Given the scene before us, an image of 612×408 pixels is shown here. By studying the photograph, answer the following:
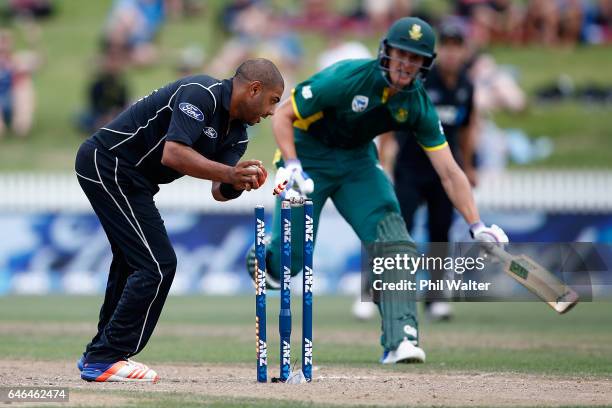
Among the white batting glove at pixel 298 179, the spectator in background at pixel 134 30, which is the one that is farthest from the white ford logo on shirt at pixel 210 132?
the spectator in background at pixel 134 30

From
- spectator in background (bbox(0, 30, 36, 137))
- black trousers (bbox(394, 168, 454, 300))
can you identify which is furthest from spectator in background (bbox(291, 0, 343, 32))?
black trousers (bbox(394, 168, 454, 300))

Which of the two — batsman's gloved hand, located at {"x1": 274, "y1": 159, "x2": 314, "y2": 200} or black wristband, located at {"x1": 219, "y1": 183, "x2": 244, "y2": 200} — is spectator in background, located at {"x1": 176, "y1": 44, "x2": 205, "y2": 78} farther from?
black wristband, located at {"x1": 219, "y1": 183, "x2": 244, "y2": 200}

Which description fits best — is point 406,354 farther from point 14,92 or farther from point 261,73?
point 14,92

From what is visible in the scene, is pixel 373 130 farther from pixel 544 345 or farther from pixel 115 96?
pixel 115 96

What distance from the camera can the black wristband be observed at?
295 inches

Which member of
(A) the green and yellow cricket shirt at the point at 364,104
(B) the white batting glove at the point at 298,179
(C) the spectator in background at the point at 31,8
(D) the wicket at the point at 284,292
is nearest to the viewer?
(D) the wicket at the point at 284,292

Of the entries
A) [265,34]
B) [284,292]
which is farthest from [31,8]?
[284,292]

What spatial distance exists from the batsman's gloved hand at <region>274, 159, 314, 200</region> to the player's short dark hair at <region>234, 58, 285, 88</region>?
4.33 ft

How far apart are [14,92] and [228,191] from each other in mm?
16945

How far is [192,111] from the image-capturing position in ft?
22.6

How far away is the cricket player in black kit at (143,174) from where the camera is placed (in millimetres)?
7082

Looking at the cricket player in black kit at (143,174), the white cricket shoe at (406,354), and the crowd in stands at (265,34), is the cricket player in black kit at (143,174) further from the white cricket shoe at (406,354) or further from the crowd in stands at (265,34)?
the crowd in stands at (265,34)

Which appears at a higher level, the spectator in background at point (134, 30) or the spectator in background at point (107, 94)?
the spectator in background at point (134, 30)

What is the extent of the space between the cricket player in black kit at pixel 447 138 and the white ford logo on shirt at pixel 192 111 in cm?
525
